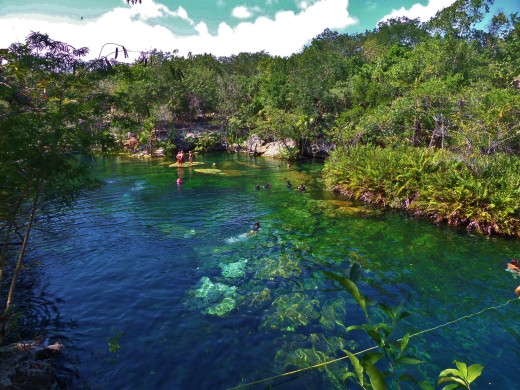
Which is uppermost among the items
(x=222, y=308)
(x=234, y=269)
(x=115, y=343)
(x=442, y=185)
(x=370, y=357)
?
(x=370, y=357)

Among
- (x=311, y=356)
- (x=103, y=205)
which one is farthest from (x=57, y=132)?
(x=103, y=205)

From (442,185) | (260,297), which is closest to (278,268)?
(260,297)

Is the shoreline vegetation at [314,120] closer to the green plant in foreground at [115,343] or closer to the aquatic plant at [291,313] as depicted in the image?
the green plant in foreground at [115,343]

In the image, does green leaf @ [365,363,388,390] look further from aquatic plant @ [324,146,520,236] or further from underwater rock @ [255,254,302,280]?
aquatic plant @ [324,146,520,236]

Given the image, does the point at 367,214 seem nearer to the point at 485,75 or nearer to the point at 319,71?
the point at 485,75

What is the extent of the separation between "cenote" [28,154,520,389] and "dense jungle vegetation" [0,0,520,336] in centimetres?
164

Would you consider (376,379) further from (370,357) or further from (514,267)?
(514,267)

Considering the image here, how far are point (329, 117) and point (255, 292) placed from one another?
108ft

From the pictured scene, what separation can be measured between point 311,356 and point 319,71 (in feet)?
130

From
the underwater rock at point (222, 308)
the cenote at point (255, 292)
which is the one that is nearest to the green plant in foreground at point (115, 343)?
the cenote at point (255, 292)

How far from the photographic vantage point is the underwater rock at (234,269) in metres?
11.5

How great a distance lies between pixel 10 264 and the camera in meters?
11.9

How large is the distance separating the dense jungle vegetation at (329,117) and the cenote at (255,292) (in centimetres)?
164

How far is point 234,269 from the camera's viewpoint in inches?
469
